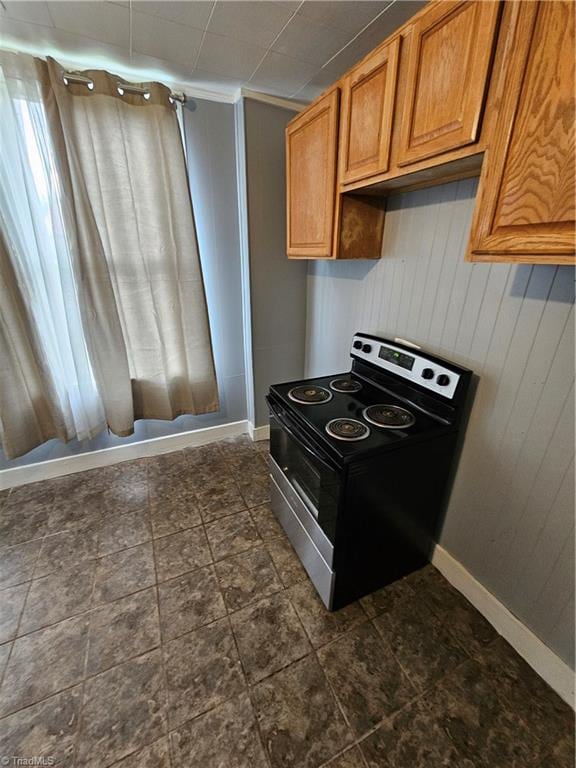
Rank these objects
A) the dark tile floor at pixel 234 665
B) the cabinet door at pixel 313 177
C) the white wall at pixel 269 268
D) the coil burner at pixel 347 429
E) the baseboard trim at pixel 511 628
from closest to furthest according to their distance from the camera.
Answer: the dark tile floor at pixel 234 665, the baseboard trim at pixel 511 628, the coil burner at pixel 347 429, the cabinet door at pixel 313 177, the white wall at pixel 269 268

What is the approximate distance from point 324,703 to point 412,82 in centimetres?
211

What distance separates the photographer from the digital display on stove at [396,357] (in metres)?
1.54

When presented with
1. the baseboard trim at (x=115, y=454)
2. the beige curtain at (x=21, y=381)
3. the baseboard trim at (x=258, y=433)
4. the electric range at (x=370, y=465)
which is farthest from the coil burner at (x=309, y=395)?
the beige curtain at (x=21, y=381)

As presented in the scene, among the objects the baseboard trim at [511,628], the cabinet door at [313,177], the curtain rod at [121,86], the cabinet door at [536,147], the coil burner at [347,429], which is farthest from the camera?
the curtain rod at [121,86]

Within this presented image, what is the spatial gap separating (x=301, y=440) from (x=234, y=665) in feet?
2.94

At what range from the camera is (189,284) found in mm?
2137

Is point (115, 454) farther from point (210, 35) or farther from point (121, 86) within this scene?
point (210, 35)

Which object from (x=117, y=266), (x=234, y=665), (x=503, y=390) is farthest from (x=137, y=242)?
(x=234, y=665)

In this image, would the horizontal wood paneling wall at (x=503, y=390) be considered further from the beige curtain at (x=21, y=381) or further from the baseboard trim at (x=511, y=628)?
the beige curtain at (x=21, y=381)

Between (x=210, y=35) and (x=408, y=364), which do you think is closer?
(x=210, y=35)

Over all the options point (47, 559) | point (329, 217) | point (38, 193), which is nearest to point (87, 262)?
point (38, 193)

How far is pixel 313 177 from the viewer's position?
1676 mm

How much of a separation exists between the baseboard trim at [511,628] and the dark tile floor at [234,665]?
0.04m

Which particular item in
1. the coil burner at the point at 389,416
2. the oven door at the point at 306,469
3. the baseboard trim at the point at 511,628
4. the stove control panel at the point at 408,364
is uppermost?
the stove control panel at the point at 408,364
